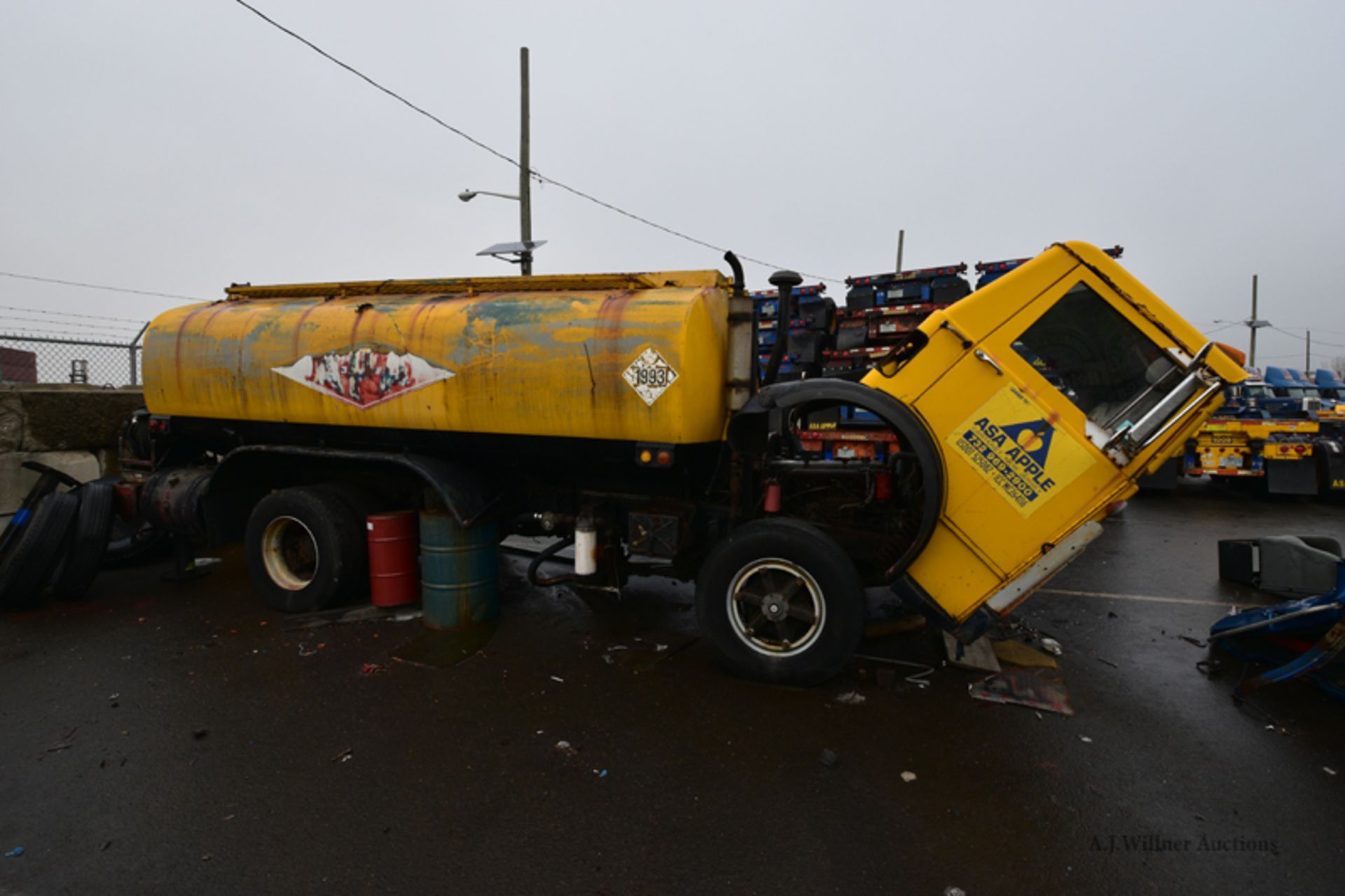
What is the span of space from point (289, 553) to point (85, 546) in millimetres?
1555

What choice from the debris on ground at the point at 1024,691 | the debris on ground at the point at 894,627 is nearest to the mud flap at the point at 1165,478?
the debris on ground at the point at 894,627

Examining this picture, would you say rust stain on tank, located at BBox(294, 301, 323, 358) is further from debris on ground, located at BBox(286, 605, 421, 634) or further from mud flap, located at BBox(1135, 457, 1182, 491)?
mud flap, located at BBox(1135, 457, 1182, 491)

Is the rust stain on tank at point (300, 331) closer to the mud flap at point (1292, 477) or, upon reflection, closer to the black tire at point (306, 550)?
the black tire at point (306, 550)

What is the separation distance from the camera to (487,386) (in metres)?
4.19

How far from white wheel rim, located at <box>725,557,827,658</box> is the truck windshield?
1.77 meters

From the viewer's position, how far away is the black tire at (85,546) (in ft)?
16.8

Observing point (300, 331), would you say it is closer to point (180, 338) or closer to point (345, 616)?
point (180, 338)

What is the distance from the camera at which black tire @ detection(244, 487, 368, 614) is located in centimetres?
489

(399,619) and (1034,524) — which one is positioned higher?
(1034,524)

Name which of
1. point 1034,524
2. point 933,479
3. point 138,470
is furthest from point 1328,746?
point 138,470

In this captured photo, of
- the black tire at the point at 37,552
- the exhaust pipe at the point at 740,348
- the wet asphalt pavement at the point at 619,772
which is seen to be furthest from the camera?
the black tire at the point at 37,552

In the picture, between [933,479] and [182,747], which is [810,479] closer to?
[933,479]

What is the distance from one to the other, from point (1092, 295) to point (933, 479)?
1.34 m

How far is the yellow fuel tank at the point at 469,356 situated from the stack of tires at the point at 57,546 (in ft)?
3.31
